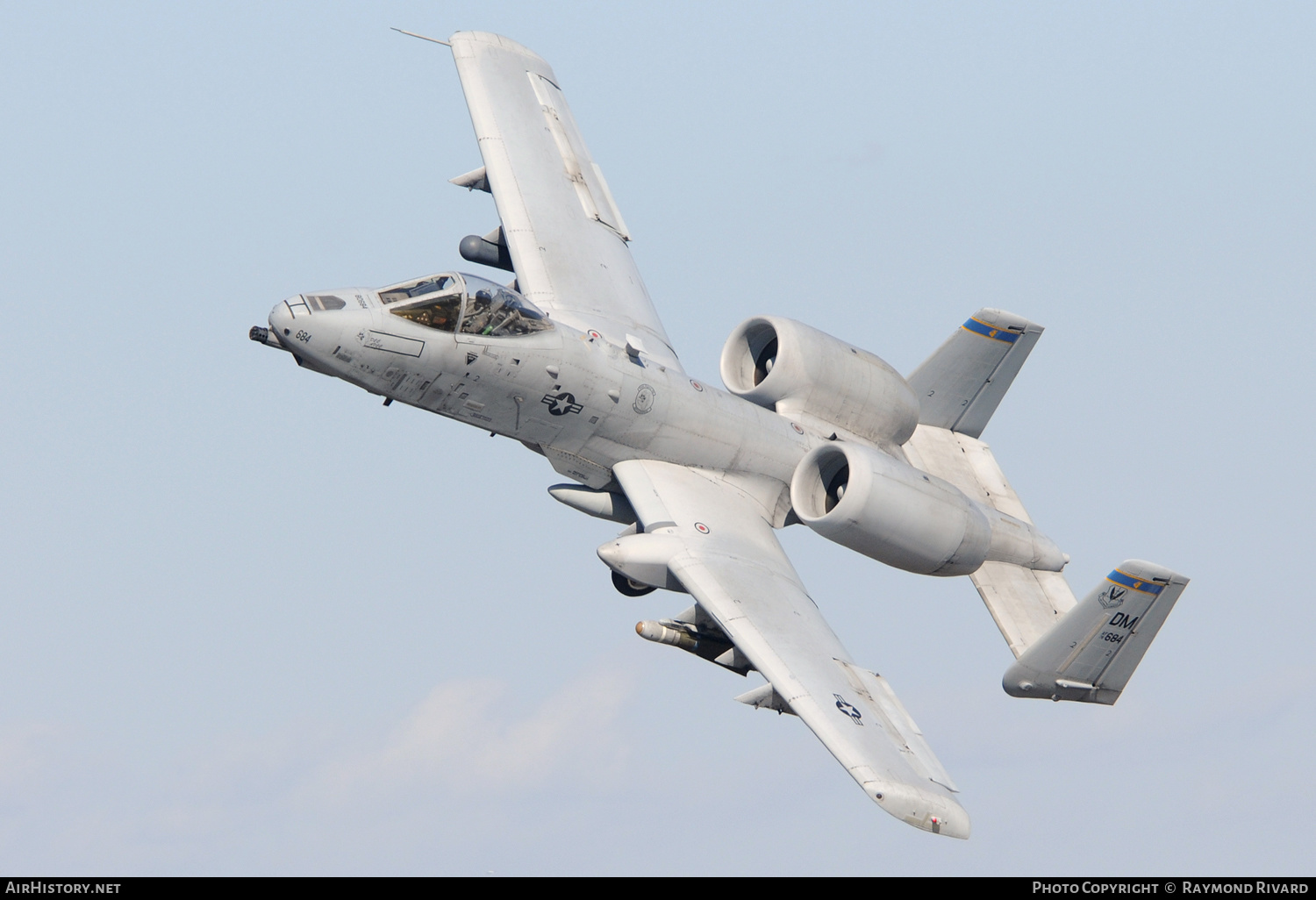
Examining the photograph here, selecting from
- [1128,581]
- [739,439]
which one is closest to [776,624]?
[739,439]

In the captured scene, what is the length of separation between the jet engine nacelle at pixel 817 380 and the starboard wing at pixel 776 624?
6.29ft

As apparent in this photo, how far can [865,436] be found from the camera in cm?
3111

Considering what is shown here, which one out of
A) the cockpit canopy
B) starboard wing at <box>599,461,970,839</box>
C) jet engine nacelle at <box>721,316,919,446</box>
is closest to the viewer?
starboard wing at <box>599,461,970,839</box>

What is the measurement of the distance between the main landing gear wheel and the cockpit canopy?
4.48 metres

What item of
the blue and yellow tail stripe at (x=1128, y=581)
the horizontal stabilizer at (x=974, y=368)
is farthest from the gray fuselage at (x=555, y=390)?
the blue and yellow tail stripe at (x=1128, y=581)

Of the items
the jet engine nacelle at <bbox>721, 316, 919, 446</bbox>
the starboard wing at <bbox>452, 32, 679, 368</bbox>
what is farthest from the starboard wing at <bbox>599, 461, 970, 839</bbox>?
the starboard wing at <bbox>452, 32, 679, 368</bbox>

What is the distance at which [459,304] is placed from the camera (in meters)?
26.5

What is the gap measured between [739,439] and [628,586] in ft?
9.42

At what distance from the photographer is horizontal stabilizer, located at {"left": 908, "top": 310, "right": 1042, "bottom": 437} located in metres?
32.3

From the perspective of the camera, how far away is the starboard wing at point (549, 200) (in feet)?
101

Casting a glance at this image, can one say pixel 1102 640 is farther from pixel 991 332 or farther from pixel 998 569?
pixel 991 332

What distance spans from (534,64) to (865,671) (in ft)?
46.6

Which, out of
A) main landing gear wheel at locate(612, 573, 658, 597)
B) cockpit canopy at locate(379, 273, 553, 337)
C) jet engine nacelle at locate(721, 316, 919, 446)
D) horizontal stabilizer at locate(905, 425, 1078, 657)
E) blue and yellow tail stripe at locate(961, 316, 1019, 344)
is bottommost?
main landing gear wheel at locate(612, 573, 658, 597)

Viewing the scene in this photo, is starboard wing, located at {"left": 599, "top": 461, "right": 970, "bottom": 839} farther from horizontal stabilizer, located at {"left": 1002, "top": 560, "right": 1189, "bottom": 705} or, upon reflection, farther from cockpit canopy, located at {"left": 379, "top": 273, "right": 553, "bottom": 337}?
cockpit canopy, located at {"left": 379, "top": 273, "right": 553, "bottom": 337}
